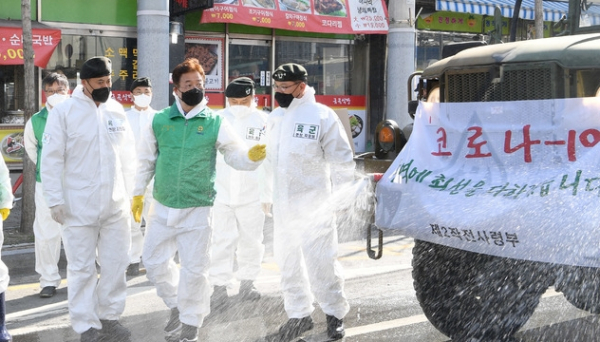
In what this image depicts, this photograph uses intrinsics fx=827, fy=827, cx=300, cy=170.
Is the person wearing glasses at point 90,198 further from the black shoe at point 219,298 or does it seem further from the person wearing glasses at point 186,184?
the black shoe at point 219,298

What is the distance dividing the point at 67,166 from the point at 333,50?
11.9 metres

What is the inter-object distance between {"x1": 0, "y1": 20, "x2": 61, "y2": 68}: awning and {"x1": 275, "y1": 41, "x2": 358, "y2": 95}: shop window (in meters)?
4.98

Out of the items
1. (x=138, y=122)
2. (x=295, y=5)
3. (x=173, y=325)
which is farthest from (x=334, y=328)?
(x=295, y=5)

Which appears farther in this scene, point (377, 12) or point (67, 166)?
point (377, 12)

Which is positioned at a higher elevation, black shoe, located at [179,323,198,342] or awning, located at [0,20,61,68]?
awning, located at [0,20,61,68]

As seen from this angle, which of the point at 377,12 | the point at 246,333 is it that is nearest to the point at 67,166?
the point at 246,333

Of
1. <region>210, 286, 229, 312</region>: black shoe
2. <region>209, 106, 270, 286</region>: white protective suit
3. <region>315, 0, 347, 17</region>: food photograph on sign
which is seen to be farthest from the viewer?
<region>315, 0, 347, 17</region>: food photograph on sign

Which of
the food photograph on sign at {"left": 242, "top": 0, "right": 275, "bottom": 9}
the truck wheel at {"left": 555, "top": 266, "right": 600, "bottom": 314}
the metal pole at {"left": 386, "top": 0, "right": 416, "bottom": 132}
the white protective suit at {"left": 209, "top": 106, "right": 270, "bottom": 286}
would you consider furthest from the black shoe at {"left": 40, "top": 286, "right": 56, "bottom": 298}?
the metal pole at {"left": 386, "top": 0, "right": 416, "bottom": 132}

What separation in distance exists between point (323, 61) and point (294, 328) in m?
11.7

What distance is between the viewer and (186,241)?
18.2ft

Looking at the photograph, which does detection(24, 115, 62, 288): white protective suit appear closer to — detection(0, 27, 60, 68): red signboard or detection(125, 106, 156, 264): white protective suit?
detection(125, 106, 156, 264): white protective suit

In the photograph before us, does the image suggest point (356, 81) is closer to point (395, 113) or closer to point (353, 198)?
point (395, 113)

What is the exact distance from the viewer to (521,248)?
437 centimetres

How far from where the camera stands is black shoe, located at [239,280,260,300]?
277 inches
